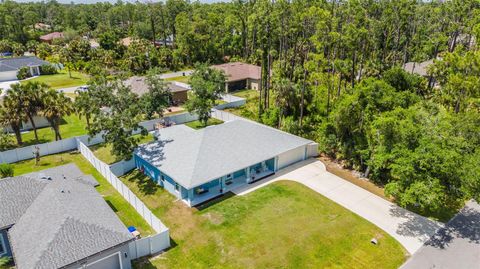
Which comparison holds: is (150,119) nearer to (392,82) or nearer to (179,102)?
(179,102)

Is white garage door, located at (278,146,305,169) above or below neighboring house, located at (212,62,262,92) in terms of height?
below

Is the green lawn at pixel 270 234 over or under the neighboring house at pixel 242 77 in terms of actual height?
under

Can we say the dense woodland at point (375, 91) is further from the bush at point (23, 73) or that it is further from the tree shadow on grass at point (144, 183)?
the tree shadow on grass at point (144, 183)

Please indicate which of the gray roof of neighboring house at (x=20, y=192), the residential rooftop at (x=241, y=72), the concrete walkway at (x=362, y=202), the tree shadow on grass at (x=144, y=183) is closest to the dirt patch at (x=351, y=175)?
the concrete walkway at (x=362, y=202)

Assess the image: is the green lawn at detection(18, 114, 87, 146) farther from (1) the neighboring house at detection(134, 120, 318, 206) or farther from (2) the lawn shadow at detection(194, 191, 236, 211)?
(2) the lawn shadow at detection(194, 191, 236, 211)

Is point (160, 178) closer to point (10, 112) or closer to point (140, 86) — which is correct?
point (10, 112)

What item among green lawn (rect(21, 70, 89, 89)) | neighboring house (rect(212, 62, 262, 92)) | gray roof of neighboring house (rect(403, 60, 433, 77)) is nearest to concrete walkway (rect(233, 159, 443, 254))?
neighboring house (rect(212, 62, 262, 92))

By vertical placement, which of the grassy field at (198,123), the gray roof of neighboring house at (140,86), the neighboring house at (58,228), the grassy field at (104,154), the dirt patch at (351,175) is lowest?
the dirt patch at (351,175)
